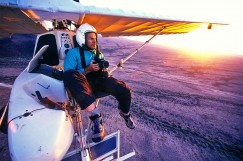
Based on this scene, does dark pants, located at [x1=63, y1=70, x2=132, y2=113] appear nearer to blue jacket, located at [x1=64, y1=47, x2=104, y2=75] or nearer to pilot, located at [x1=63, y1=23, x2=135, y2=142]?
pilot, located at [x1=63, y1=23, x2=135, y2=142]

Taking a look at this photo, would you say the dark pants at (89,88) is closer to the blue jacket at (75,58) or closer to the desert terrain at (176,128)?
the blue jacket at (75,58)

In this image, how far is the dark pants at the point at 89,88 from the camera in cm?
233

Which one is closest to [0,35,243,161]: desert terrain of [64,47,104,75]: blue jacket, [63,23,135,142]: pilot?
[63,23,135,142]: pilot

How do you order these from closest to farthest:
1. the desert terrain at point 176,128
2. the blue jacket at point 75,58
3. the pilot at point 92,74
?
the pilot at point 92,74, the blue jacket at point 75,58, the desert terrain at point 176,128

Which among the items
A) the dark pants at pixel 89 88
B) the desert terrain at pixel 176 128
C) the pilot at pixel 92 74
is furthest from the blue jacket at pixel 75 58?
the desert terrain at pixel 176 128

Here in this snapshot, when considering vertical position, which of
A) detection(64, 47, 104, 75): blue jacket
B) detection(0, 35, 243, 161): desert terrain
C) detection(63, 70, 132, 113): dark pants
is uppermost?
detection(64, 47, 104, 75): blue jacket

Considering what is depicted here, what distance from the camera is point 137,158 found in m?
3.95

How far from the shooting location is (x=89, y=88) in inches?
99.0

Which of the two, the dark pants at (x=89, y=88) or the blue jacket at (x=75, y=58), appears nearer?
the dark pants at (x=89, y=88)

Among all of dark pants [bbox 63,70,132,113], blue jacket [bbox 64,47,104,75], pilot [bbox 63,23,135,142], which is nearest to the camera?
dark pants [bbox 63,70,132,113]

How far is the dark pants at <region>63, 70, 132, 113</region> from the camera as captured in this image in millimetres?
2331

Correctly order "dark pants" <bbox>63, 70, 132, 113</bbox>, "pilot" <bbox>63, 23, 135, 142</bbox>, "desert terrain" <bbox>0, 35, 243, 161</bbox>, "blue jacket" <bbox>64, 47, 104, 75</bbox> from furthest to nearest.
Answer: "desert terrain" <bbox>0, 35, 243, 161</bbox> → "blue jacket" <bbox>64, 47, 104, 75</bbox> → "pilot" <bbox>63, 23, 135, 142</bbox> → "dark pants" <bbox>63, 70, 132, 113</bbox>

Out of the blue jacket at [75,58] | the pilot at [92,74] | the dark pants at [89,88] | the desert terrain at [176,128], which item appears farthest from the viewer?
the desert terrain at [176,128]

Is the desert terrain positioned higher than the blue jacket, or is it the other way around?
the blue jacket
